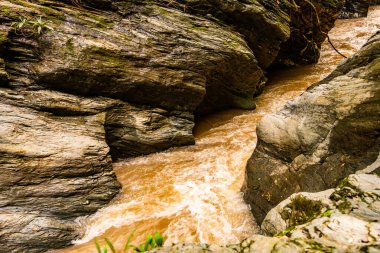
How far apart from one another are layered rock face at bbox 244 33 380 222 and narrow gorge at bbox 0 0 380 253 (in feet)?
0.08

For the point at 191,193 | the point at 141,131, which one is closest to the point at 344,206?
the point at 191,193

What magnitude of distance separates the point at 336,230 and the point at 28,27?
9544mm

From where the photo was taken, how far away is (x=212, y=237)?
5.93 m

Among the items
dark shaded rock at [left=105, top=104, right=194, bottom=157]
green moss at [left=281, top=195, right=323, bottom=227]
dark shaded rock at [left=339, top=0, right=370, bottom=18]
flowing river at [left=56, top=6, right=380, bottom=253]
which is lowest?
flowing river at [left=56, top=6, right=380, bottom=253]

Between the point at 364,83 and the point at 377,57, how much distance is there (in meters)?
0.52

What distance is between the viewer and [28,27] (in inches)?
338

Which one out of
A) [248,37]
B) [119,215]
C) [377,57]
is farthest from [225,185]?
[248,37]

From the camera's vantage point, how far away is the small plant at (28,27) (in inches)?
333

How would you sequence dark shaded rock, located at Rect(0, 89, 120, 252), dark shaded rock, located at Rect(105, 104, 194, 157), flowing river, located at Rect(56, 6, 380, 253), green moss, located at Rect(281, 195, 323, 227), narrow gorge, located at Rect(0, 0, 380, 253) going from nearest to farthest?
1. green moss, located at Rect(281, 195, 323, 227)
2. narrow gorge, located at Rect(0, 0, 380, 253)
3. dark shaded rock, located at Rect(0, 89, 120, 252)
4. flowing river, located at Rect(56, 6, 380, 253)
5. dark shaded rock, located at Rect(105, 104, 194, 157)

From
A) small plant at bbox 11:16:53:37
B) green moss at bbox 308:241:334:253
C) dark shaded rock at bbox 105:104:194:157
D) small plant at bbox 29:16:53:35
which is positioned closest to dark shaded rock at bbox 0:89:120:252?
dark shaded rock at bbox 105:104:194:157

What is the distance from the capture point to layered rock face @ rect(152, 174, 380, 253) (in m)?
2.50

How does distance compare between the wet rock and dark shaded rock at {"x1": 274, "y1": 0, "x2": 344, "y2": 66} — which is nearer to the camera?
the wet rock

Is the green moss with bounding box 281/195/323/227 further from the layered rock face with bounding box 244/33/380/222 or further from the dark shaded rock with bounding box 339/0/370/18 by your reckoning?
the dark shaded rock with bounding box 339/0/370/18

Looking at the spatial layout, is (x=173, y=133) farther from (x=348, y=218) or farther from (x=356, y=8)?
(x=356, y=8)
